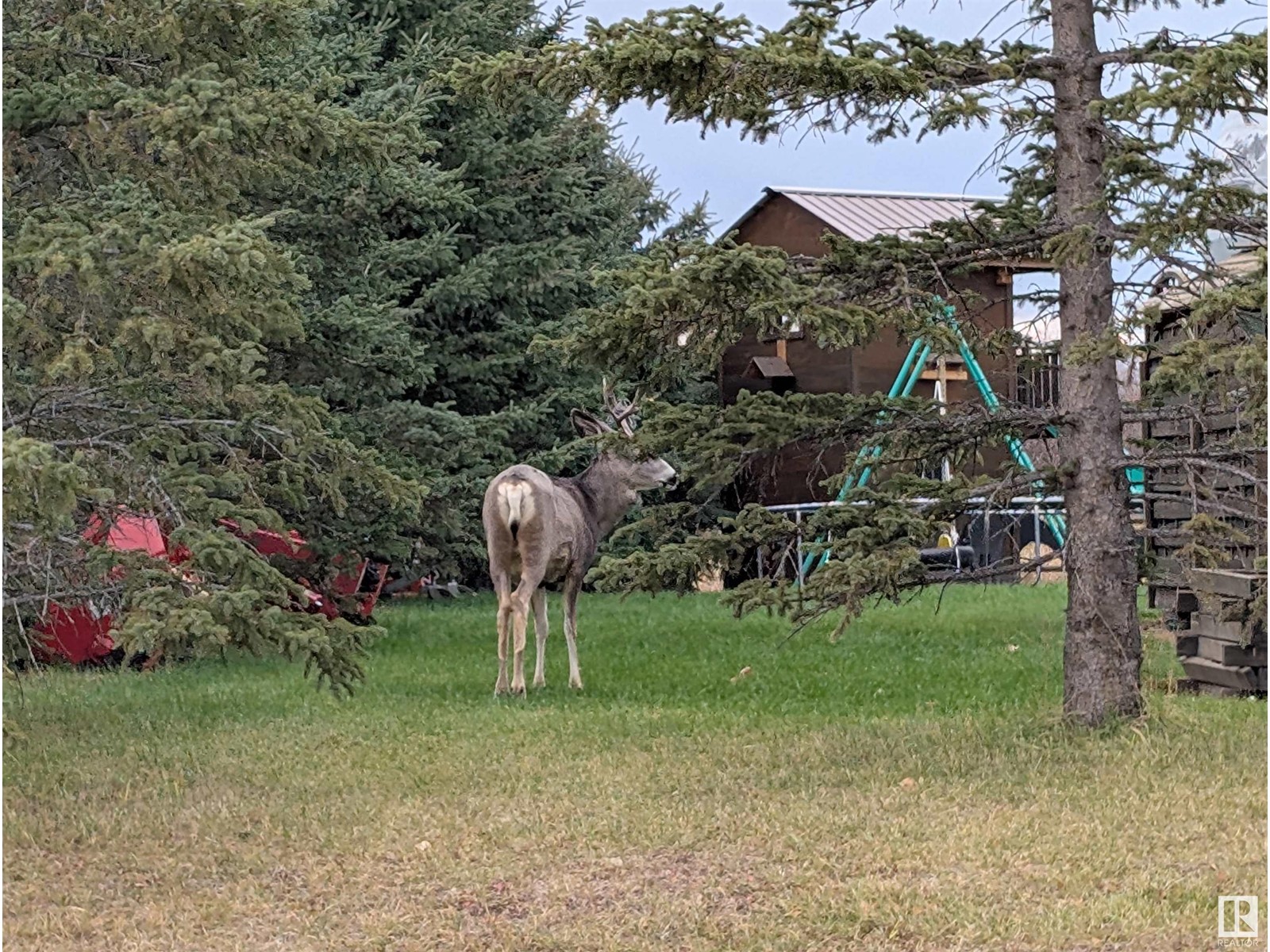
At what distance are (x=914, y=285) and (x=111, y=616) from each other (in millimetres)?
7883

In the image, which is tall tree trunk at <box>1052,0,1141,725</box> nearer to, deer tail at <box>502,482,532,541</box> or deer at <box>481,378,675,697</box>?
deer at <box>481,378,675,697</box>

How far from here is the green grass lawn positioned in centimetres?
587

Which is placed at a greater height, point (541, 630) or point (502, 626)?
point (502, 626)

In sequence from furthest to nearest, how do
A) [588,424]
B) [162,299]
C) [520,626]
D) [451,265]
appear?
[451,265]
[588,424]
[520,626]
[162,299]

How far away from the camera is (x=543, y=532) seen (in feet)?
38.8

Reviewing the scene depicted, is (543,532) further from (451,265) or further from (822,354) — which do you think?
(822,354)

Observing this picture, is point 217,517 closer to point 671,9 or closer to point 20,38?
point 20,38

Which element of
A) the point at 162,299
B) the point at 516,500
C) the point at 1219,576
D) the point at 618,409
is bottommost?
the point at 1219,576

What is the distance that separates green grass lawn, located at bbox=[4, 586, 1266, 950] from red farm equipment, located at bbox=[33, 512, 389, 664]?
1138mm

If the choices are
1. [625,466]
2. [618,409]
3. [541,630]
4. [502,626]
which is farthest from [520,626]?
[618,409]

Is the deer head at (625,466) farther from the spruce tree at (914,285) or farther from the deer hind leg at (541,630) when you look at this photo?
the spruce tree at (914,285)

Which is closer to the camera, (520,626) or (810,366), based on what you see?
(520,626)

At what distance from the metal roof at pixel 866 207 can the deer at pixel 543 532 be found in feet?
40.9

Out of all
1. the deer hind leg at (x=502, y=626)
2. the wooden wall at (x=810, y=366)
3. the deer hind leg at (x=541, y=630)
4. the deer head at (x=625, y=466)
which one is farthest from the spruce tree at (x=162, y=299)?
the wooden wall at (x=810, y=366)
